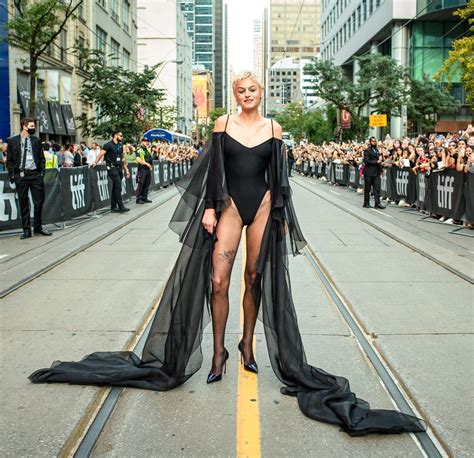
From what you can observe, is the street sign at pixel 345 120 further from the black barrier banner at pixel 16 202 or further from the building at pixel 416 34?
the black barrier banner at pixel 16 202

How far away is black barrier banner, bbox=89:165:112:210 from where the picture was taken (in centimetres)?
1608

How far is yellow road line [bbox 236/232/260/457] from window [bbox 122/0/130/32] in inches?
2166

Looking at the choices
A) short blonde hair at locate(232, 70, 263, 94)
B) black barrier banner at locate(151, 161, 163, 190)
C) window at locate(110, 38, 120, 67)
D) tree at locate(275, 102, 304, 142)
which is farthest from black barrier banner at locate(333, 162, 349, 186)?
tree at locate(275, 102, 304, 142)

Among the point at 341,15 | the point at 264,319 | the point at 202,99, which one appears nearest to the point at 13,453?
the point at 264,319

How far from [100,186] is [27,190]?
4969 mm

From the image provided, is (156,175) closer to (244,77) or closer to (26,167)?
(26,167)

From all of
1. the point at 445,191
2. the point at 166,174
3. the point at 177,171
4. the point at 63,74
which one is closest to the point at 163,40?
the point at 63,74

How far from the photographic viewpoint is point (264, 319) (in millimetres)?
4535

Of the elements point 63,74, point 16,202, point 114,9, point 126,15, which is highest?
point 126,15

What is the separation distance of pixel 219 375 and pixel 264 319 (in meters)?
0.49

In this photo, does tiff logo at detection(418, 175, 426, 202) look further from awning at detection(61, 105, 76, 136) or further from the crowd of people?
awning at detection(61, 105, 76, 136)

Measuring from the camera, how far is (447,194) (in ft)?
49.4

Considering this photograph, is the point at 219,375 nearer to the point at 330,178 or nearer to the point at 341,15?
the point at 330,178

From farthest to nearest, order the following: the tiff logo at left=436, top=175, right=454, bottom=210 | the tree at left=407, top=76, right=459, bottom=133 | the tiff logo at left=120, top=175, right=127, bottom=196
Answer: the tree at left=407, top=76, right=459, bottom=133 → the tiff logo at left=120, top=175, right=127, bottom=196 → the tiff logo at left=436, top=175, right=454, bottom=210
